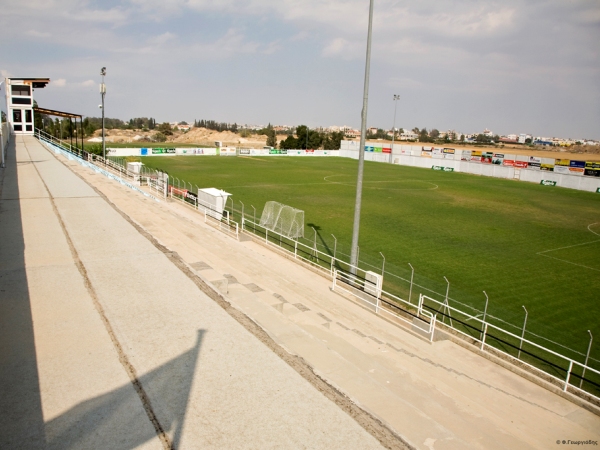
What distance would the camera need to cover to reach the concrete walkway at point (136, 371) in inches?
256

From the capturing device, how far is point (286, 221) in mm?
25703

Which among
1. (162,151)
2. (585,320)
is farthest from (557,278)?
(162,151)

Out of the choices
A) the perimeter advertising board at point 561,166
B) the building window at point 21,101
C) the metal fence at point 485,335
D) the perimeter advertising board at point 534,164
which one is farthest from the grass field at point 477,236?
the building window at point 21,101

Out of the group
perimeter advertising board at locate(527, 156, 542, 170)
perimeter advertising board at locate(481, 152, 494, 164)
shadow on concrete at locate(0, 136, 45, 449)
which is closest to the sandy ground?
perimeter advertising board at locate(481, 152, 494, 164)

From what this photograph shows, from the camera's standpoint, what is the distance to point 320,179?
58000mm

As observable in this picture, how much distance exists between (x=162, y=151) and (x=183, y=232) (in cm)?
7203

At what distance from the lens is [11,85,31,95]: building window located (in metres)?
73.5

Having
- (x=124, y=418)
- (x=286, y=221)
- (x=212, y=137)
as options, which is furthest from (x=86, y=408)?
(x=212, y=137)

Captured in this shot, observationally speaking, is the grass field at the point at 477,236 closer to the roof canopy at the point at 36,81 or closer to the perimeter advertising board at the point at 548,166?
the perimeter advertising board at the point at 548,166

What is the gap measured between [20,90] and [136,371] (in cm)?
8245

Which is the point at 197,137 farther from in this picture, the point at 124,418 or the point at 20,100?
the point at 124,418

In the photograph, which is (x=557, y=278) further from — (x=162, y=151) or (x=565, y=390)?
(x=162, y=151)

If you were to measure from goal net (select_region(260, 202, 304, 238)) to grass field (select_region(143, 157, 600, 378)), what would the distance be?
1583 mm

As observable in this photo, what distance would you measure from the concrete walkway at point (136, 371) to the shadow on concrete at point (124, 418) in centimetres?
2
